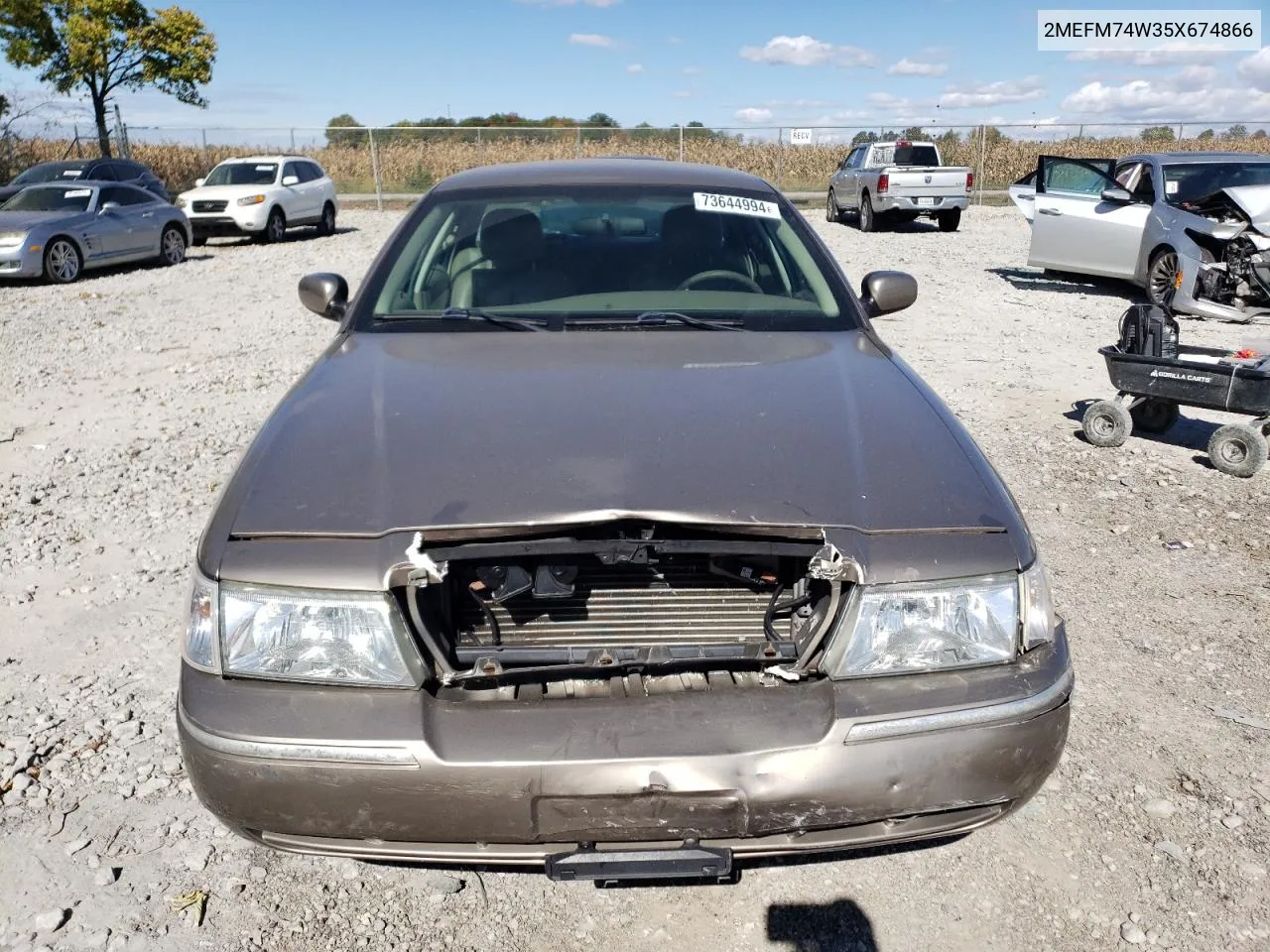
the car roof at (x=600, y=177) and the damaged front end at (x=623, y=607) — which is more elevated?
the car roof at (x=600, y=177)

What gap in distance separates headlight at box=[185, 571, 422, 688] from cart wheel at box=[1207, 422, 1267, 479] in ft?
16.7

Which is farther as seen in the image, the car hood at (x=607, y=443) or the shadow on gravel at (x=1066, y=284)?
the shadow on gravel at (x=1066, y=284)

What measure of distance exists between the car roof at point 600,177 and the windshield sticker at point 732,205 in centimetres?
8

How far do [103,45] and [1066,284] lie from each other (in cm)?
2395

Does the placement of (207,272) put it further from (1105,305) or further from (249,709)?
(249,709)

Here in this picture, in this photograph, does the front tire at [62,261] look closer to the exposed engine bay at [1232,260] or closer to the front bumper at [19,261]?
the front bumper at [19,261]

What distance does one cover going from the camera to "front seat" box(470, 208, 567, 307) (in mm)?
3545

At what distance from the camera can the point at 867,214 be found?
2069cm

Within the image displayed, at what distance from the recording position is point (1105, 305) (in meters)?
11.5

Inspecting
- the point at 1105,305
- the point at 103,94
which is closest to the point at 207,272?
the point at 1105,305

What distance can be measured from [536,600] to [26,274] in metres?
13.7

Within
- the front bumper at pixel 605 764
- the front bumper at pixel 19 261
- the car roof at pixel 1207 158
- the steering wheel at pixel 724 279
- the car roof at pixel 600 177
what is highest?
the car roof at pixel 600 177

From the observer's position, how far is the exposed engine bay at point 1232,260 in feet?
31.0

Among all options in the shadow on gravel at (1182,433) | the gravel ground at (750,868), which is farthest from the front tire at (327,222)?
the shadow on gravel at (1182,433)
